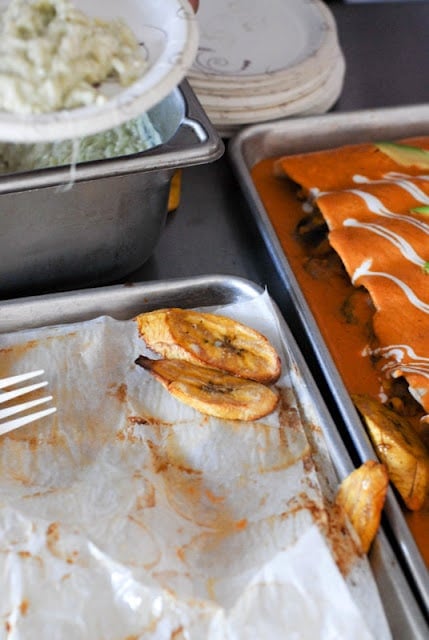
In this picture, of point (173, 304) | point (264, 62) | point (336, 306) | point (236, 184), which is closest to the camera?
point (173, 304)

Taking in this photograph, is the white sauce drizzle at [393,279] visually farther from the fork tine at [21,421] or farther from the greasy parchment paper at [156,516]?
the fork tine at [21,421]

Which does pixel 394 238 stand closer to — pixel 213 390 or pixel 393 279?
pixel 393 279

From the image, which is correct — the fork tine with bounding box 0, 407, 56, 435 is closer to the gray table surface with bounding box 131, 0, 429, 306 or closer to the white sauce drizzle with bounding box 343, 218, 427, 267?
the gray table surface with bounding box 131, 0, 429, 306

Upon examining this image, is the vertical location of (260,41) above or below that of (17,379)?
above

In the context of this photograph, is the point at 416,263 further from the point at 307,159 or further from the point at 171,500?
the point at 171,500

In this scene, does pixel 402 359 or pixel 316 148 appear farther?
pixel 316 148

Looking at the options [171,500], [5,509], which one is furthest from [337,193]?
[5,509]

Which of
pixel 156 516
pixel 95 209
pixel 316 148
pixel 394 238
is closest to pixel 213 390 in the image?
pixel 156 516
